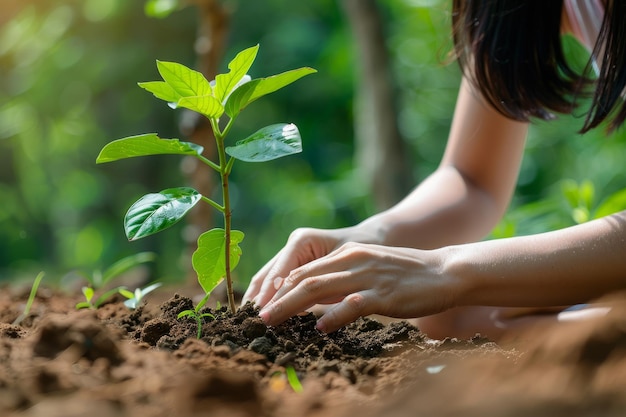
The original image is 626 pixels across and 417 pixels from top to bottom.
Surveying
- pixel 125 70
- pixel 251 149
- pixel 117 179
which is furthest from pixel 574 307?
pixel 117 179

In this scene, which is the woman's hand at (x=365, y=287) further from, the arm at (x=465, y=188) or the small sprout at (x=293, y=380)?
the arm at (x=465, y=188)

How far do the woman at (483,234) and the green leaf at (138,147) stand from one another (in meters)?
0.25

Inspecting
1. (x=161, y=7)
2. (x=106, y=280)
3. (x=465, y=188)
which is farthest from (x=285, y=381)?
(x=161, y=7)

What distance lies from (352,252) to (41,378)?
0.50 m

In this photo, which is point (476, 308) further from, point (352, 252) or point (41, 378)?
point (41, 378)

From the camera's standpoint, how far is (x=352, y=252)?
1018 mm

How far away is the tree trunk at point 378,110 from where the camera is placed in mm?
3176

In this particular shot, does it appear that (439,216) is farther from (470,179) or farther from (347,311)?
(347,311)

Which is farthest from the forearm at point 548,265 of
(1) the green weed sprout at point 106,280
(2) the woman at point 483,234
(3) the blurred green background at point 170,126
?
(3) the blurred green background at point 170,126

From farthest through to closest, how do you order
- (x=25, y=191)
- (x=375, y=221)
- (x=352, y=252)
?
(x=25, y=191) → (x=375, y=221) → (x=352, y=252)

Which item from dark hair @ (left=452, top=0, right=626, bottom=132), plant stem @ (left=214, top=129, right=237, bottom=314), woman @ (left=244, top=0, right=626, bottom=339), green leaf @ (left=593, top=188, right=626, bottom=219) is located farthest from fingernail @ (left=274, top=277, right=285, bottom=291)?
green leaf @ (left=593, top=188, right=626, bottom=219)

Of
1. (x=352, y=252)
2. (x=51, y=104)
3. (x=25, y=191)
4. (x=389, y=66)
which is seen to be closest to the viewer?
(x=352, y=252)

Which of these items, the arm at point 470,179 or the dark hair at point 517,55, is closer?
the dark hair at point 517,55

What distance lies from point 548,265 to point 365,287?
11.7 inches
